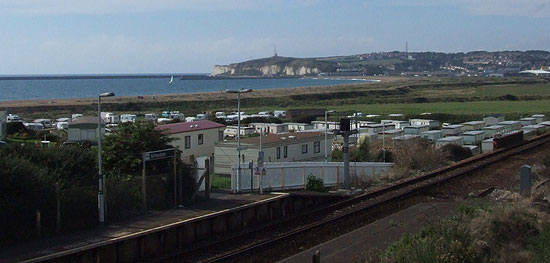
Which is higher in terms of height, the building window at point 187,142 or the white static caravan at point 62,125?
the building window at point 187,142

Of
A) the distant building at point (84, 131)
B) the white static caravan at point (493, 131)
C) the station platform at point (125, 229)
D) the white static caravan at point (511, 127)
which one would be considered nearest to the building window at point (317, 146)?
the distant building at point (84, 131)

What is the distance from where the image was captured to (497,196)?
2220 cm

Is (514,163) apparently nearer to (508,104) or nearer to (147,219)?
(147,219)

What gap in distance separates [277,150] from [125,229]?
66.0 feet

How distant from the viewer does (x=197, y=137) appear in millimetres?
40188

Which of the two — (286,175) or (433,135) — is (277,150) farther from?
(433,135)

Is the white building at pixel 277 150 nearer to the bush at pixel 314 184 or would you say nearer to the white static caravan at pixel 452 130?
the bush at pixel 314 184

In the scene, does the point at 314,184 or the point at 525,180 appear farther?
the point at 314,184

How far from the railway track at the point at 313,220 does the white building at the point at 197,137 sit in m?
16.1

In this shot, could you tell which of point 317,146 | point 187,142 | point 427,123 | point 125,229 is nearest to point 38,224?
point 125,229

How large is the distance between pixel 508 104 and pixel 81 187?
9570 cm

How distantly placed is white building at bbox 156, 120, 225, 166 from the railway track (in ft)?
52.7

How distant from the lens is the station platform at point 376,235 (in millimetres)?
A: 15398

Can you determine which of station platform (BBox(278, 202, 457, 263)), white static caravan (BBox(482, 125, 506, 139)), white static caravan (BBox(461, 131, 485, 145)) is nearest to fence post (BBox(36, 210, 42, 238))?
station platform (BBox(278, 202, 457, 263))
